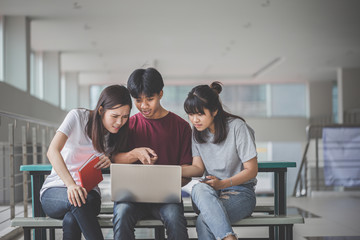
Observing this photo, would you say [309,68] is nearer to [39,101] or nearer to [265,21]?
[265,21]

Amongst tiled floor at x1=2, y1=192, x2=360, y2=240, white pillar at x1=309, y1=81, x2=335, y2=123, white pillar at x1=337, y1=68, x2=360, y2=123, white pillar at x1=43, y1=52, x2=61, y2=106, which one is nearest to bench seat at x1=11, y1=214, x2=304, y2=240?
tiled floor at x1=2, y1=192, x2=360, y2=240

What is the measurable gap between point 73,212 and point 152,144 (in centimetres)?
50

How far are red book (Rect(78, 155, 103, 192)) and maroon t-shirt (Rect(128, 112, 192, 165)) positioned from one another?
0.92 ft

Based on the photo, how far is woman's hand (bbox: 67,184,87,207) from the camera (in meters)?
1.62

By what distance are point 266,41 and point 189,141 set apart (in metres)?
7.16

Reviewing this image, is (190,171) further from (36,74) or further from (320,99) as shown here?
(320,99)

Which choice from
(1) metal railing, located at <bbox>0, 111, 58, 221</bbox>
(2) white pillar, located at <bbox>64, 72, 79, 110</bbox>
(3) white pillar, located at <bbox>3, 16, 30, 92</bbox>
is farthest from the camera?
(2) white pillar, located at <bbox>64, 72, 79, 110</bbox>

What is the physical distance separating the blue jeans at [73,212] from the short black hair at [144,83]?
481mm

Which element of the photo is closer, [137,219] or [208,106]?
[137,219]

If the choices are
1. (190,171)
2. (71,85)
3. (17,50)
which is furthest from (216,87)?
(71,85)

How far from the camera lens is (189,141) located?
200 centimetres

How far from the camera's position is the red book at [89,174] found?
1.65 metres

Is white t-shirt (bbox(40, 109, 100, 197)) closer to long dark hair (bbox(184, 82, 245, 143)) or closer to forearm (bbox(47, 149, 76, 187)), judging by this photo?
forearm (bbox(47, 149, 76, 187))

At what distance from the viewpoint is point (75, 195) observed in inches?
63.4
